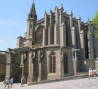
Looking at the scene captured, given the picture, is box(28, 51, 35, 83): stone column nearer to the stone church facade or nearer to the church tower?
the stone church facade

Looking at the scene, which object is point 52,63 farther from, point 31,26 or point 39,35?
point 31,26

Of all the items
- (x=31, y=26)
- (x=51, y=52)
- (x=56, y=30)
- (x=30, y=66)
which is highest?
(x=31, y=26)

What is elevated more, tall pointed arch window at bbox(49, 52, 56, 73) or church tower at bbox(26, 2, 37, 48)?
church tower at bbox(26, 2, 37, 48)

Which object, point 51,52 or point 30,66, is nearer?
point 51,52

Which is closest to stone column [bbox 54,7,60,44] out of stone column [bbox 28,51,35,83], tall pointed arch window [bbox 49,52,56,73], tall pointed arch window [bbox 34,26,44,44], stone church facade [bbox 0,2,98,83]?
stone church facade [bbox 0,2,98,83]

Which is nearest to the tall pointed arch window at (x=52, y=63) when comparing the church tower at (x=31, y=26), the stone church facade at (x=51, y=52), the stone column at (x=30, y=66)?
the stone church facade at (x=51, y=52)

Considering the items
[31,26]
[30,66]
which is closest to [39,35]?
[31,26]

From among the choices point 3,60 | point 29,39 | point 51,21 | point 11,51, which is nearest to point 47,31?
point 51,21

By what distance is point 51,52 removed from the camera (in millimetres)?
23078

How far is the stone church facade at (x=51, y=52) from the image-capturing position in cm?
2288

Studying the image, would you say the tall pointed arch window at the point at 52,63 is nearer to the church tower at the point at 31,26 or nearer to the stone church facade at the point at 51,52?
the stone church facade at the point at 51,52

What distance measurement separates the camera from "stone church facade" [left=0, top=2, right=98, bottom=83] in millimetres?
22875

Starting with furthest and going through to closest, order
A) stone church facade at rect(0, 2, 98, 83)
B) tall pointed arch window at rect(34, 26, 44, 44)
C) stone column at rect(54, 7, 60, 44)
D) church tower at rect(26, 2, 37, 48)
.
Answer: church tower at rect(26, 2, 37, 48)
tall pointed arch window at rect(34, 26, 44, 44)
stone column at rect(54, 7, 60, 44)
stone church facade at rect(0, 2, 98, 83)

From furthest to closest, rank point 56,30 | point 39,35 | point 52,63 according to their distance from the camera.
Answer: point 39,35, point 56,30, point 52,63
